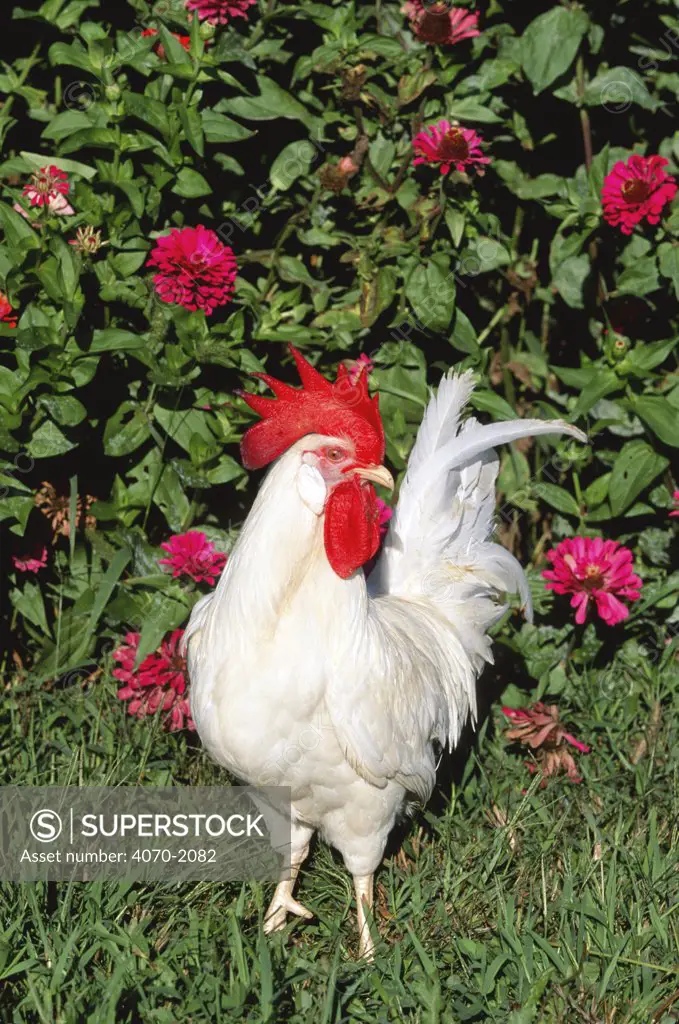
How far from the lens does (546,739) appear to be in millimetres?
4348

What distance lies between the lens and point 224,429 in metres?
4.40

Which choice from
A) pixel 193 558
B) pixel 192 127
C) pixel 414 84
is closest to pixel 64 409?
pixel 193 558

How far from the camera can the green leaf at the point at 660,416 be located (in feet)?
14.6

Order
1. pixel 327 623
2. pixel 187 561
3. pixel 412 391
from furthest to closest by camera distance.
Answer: pixel 412 391 < pixel 187 561 < pixel 327 623

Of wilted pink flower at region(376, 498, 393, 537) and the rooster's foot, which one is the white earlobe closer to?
→ wilted pink flower at region(376, 498, 393, 537)

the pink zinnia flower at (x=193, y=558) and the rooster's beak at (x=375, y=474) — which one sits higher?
the rooster's beak at (x=375, y=474)

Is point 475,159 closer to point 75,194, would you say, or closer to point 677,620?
point 75,194

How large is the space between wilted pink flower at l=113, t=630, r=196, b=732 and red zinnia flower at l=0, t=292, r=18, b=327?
1.28 meters

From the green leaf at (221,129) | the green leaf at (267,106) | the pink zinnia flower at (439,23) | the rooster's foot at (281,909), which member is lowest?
the rooster's foot at (281,909)

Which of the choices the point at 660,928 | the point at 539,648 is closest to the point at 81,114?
the point at 539,648

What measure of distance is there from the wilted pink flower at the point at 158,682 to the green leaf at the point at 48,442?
79 cm

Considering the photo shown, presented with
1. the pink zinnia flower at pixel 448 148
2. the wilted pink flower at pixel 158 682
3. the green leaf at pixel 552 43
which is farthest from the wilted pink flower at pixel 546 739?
the green leaf at pixel 552 43

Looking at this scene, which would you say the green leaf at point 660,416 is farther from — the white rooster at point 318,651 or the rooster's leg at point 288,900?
the rooster's leg at point 288,900

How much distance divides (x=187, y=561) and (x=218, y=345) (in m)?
0.82
